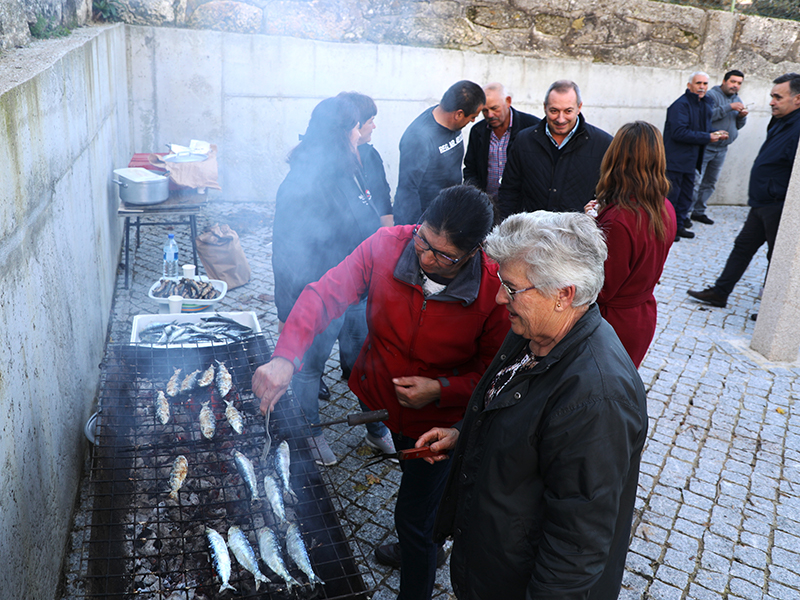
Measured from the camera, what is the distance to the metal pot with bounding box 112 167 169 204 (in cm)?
651

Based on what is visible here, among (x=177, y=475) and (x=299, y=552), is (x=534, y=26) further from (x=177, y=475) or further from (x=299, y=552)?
(x=299, y=552)

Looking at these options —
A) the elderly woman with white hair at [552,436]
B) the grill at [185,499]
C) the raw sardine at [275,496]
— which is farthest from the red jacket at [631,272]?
the raw sardine at [275,496]

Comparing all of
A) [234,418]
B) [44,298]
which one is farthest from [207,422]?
[44,298]

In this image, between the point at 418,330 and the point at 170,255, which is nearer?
the point at 418,330

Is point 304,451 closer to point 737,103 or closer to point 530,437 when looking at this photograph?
point 530,437

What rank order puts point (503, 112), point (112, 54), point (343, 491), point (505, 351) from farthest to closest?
point (112, 54) → point (503, 112) → point (343, 491) → point (505, 351)

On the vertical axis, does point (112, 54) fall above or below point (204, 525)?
above

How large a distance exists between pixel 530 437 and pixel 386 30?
10.3m

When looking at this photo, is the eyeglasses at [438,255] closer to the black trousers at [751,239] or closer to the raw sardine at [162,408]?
the raw sardine at [162,408]

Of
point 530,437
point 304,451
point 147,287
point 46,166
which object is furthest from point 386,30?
point 530,437

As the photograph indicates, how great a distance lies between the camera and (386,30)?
35.0 feet

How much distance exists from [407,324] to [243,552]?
1.27 metres

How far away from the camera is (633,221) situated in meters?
3.91

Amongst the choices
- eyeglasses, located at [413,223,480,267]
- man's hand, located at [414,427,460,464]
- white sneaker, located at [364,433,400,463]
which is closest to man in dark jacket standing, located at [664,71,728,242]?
white sneaker, located at [364,433,400,463]
